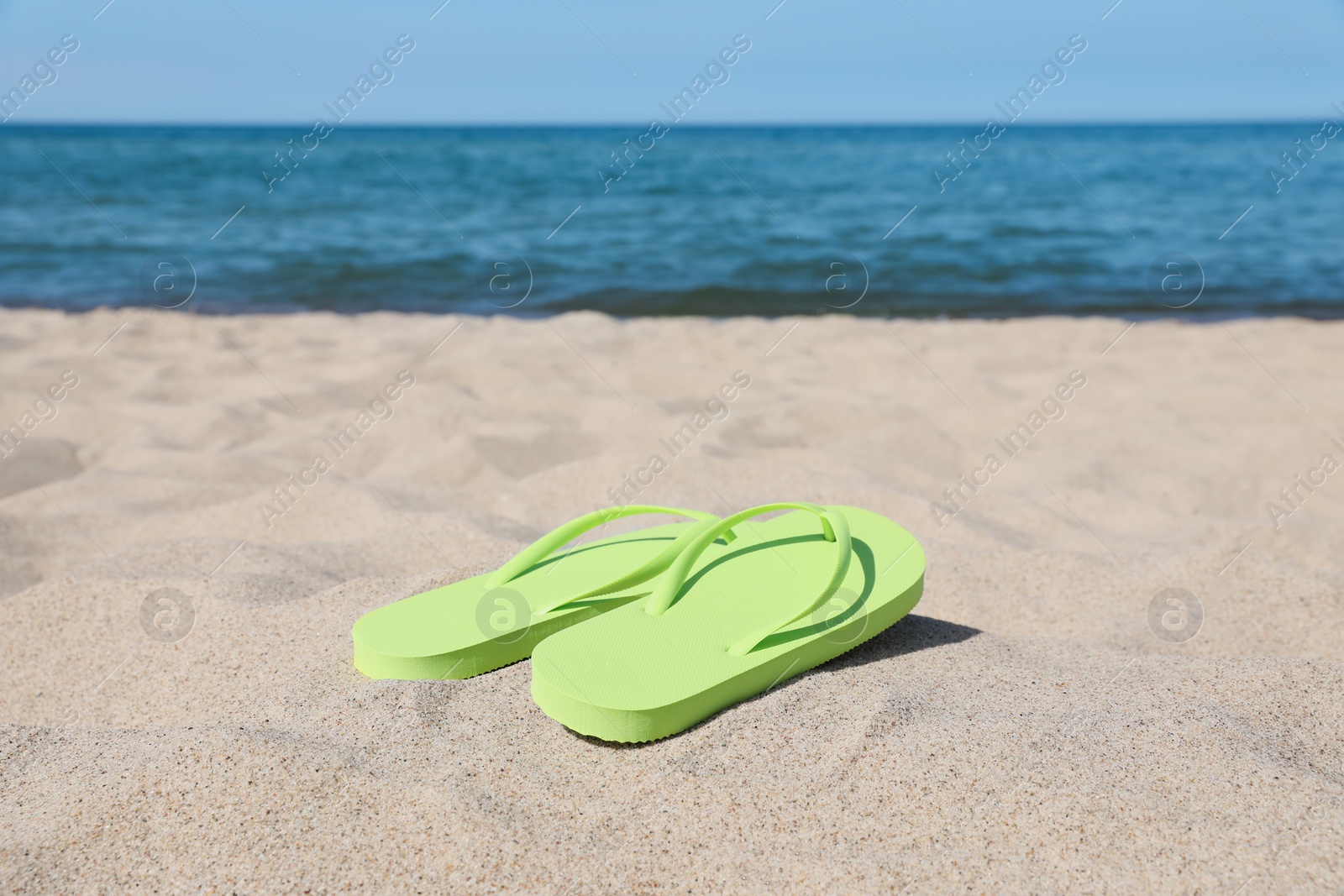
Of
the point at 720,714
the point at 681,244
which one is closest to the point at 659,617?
the point at 720,714

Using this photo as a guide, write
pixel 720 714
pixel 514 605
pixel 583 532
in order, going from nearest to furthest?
pixel 720 714, pixel 514 605, pixel 583 532

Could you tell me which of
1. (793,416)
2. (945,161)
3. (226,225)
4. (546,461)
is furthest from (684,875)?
(945,161)

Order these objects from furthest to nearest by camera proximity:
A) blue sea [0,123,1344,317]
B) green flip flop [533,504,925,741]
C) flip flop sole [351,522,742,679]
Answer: blue sea [0,123,1344,317], flip flop sole [351,522,742,679], green flip flop [533,504,925,741]

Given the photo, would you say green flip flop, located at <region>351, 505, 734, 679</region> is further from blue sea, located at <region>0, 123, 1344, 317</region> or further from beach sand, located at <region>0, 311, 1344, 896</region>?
blue sea, located at <region>0, 123, 1344, 317</region>

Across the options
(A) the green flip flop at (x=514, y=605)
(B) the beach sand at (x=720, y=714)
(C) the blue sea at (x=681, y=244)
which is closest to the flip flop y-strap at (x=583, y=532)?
(A) the green flip flop at (x=514, y=605)

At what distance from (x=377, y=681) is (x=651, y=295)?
527 centimetres

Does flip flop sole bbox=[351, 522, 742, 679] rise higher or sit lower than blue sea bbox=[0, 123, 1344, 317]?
higher

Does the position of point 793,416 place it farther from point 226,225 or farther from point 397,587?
point 226,225

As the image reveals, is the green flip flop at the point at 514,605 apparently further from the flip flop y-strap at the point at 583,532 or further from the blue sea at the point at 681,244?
the blue sea at the point at 681,244

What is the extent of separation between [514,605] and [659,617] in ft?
0.98

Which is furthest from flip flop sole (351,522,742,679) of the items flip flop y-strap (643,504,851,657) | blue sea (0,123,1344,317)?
blue sea (0,123,1344,317)

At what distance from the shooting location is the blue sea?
255 inches

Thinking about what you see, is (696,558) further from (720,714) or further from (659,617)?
(720,714)

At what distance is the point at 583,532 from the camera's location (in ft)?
6.11
